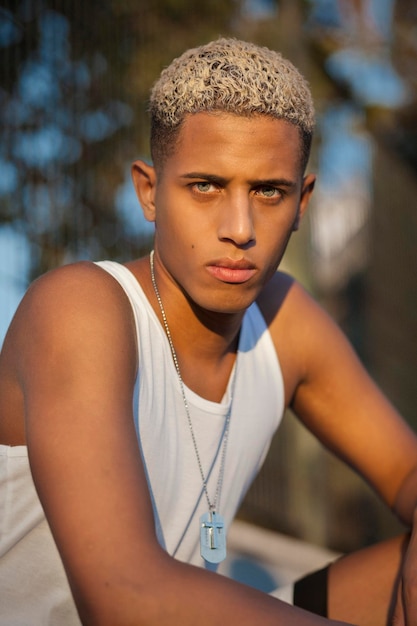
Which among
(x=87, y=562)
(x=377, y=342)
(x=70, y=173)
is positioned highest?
(x=70, y=173)

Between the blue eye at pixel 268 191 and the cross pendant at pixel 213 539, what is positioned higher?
the blue eye at pixel 268 191

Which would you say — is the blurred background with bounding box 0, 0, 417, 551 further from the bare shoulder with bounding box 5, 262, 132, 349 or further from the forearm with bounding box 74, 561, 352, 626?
the forearm with bounding box 74, 561, 352, 626

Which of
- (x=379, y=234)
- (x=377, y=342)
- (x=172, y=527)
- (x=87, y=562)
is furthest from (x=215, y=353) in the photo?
(x=379, y=234)

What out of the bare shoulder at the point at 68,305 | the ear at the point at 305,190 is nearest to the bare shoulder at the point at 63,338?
the bare shoulder at the point at 68,305

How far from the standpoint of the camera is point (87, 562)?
165 cm

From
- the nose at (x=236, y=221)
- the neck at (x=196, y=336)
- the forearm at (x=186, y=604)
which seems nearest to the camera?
the forearm at (x=186, y=604)

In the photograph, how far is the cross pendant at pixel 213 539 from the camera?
7.20 feet

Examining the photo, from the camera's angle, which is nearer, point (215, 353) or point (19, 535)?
point (19, 535)

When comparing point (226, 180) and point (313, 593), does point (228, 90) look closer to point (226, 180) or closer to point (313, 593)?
point (226, 180)

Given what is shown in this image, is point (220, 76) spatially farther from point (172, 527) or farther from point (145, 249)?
point (145, 249)

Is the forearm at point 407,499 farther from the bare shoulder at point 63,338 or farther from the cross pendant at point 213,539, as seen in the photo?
the bare shoulder at point 63,338

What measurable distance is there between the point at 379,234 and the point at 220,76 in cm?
389

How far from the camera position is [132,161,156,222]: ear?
2312mm

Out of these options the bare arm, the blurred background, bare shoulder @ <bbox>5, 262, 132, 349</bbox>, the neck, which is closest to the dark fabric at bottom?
the neck
